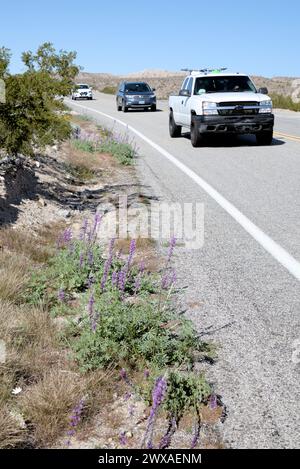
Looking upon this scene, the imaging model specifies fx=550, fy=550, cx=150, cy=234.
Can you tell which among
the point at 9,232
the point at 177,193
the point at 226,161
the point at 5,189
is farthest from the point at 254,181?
the point at 9,232

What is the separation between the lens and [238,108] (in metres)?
14.0

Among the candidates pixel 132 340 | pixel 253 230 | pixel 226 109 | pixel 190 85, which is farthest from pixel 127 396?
pixel 190 85

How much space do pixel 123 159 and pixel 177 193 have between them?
3547 millimetres

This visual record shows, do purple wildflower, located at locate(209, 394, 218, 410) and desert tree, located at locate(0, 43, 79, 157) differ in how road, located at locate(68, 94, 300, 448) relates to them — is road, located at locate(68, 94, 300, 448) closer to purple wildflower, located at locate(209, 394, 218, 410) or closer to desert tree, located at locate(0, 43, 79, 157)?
purple wildflower, located at locate(209, 394, 218, 410)

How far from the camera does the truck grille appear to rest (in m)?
14.0

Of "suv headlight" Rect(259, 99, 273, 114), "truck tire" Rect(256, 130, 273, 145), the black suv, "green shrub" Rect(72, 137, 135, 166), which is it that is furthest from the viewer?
the black suv

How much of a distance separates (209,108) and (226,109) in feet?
1.42

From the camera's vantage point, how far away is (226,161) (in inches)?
469

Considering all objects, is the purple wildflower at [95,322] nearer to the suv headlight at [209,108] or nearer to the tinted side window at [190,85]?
the suv headlight at [209,108]

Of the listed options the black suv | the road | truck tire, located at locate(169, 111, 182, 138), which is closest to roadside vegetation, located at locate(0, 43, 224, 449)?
the road

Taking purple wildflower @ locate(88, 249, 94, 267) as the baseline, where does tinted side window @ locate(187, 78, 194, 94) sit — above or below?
above

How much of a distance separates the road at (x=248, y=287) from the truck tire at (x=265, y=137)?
3.63 meters

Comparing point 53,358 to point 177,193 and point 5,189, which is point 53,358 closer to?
point 5,189

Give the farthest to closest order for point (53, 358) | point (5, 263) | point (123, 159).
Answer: point (123, 159) < point (5, 263) < point (53, 358)
